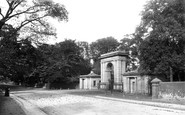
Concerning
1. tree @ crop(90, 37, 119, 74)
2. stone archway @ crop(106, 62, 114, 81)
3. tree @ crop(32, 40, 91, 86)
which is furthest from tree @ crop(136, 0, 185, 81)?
tree @ crop(90, 37, 119, 74)

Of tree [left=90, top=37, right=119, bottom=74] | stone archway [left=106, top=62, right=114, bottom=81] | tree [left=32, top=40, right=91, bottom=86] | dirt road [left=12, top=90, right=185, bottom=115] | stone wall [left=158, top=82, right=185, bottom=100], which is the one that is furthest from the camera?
tree [left=90, top=37, right=119, bottom=74]

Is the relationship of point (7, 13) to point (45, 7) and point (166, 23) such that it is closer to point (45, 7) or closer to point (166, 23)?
point (45, 7)

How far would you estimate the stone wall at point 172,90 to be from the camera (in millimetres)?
20117

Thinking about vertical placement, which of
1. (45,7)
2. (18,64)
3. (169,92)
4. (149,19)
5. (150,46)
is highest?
(149,19)

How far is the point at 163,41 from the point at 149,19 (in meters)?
3.51

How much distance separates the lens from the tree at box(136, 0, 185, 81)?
2383 centimetres

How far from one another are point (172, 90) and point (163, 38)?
6274 mm

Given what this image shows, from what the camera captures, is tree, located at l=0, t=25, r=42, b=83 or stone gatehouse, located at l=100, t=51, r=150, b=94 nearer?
tree, located at l=0, t=25, r=42, b=83

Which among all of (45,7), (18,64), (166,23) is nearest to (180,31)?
(166,23)

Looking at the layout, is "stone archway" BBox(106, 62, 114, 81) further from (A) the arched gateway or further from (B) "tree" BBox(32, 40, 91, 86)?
(B) "tree" BBox(32, 40, 91, 86)

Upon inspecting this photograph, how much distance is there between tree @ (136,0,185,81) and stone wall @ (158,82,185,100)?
10.1ft

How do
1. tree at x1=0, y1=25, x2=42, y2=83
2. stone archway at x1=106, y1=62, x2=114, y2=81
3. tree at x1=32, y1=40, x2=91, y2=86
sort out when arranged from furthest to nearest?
tree at x1=32, y1=40, x2=91, y2=86, stone archway at x1=106, y1=62, x2=114, y2=81, tree at x1=0, y1=25, x2=42, y2=83

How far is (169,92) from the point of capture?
20922mm

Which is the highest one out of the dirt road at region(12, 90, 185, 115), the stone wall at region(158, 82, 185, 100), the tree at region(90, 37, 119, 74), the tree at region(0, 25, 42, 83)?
the tree at region(90, 37, 119, 74)
